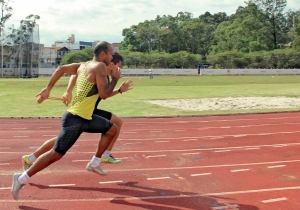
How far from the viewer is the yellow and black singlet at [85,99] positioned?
17.6ft

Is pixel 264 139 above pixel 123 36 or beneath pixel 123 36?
beneath

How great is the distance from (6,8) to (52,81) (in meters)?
71.0

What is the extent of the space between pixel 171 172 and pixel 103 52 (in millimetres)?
2527

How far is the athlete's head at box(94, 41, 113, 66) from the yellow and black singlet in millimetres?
290

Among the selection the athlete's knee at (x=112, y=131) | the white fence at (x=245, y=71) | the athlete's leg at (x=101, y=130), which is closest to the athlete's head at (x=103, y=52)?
the athlete's leg at (x=101, y=130)

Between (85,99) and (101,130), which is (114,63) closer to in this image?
(85,99)

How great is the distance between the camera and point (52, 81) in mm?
6055

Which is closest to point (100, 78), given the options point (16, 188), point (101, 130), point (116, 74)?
point (116, 74)

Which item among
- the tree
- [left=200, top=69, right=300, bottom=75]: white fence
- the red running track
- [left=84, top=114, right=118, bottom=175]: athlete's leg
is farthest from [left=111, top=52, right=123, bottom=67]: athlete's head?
the tree

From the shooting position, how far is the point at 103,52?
541 centimetres

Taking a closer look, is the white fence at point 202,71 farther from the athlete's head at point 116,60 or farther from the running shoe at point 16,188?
the running shoe at point 16,188

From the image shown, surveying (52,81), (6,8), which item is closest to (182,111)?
(52,81)

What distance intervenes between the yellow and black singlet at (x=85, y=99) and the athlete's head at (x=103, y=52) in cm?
29

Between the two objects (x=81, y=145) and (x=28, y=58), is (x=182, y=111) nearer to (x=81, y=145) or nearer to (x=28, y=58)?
(x=81, y=145)
